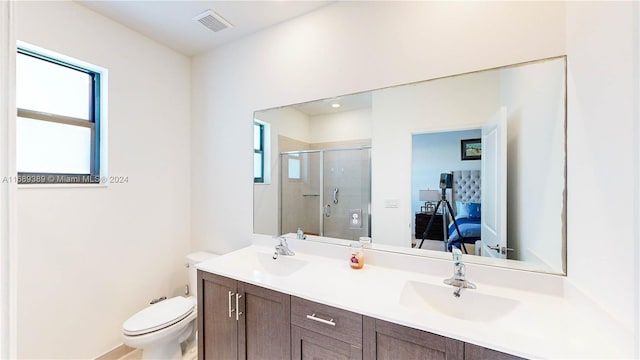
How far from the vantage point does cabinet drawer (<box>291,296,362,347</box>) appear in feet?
3.43

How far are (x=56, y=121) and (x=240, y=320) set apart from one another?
1833 millimetres

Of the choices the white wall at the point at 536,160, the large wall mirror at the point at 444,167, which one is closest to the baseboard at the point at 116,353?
the large wall mirror at the point at 444,167

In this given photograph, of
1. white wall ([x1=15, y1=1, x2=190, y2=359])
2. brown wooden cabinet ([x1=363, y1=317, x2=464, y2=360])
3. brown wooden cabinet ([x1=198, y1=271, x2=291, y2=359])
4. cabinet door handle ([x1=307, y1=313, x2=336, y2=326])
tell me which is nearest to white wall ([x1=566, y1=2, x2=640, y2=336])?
brown wooden cabinet ([x1=363, y1=317, x2=464, y2=360])

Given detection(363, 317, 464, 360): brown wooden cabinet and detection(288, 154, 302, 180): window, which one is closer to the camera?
detection(363, 317, 464, 360): brown wooden cabinet

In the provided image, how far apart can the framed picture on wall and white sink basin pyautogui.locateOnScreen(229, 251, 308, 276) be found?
114 cm

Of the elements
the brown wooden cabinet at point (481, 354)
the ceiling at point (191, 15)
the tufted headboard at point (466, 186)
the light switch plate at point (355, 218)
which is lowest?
the brown wooden cabinet at point (481, 354)

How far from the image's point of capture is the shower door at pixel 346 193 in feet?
5.41

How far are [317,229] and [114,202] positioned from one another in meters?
1.56

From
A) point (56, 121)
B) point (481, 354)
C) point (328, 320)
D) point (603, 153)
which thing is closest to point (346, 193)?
point (328, 320)

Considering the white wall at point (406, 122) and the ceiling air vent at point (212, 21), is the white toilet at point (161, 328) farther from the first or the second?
the ceiling air vent at point (212, 21)

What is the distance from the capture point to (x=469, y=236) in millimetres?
1348

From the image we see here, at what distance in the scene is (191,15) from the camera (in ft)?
5.95

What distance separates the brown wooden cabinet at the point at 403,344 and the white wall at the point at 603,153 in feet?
1.65

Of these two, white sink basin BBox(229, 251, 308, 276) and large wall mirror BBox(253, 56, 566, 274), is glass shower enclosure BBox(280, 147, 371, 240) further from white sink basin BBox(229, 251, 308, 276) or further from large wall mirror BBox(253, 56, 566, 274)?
white sink basin BBox(229, 251, 308, 276)
